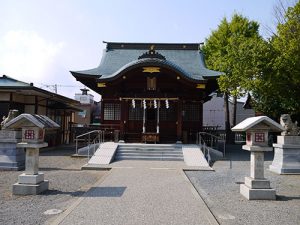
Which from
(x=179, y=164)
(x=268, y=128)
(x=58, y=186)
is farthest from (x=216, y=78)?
(x=58, y=186)

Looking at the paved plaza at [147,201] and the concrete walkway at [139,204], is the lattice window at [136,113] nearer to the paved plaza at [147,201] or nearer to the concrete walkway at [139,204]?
the paved plaza at [147,201]

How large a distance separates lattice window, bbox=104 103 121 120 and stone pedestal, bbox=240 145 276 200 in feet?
43.7

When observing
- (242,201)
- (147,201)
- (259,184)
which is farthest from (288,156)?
(147,201)

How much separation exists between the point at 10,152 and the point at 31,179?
212 inches

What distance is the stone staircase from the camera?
16.3 meters

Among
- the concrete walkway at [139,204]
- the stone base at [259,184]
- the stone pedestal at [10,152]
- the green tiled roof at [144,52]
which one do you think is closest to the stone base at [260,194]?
the stone base at [259,184]

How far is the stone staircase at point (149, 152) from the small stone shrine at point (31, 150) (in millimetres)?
7439

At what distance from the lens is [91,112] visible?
4891cm

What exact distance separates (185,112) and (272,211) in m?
14.3

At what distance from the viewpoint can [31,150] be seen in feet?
29.3

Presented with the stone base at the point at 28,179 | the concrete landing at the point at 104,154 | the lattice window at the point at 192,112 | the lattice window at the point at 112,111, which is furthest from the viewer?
the lattice window at the point at 112,111

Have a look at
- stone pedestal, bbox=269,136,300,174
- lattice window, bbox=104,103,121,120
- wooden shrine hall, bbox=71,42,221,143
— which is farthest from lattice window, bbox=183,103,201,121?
stone pedestal, bbox=269,136,300,174

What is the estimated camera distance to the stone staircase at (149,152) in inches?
642

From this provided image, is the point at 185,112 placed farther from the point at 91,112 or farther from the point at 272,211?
the point at 91,112
